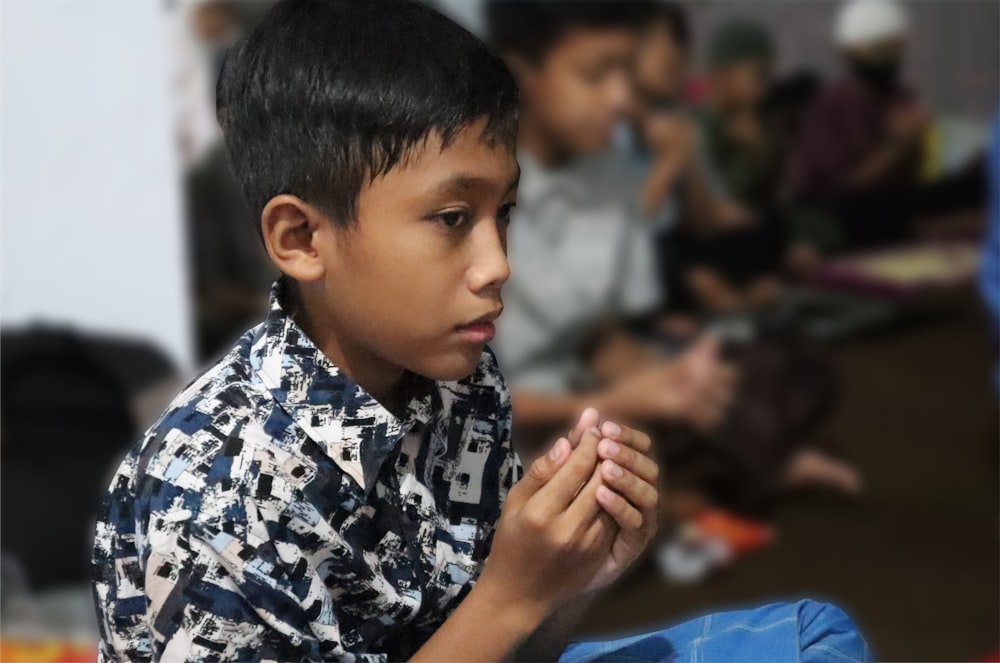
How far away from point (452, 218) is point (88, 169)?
1.36 m

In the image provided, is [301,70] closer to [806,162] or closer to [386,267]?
[386,267]

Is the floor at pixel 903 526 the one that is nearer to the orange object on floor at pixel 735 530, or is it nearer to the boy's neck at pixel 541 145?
the orange object on floor at pixel 735 530

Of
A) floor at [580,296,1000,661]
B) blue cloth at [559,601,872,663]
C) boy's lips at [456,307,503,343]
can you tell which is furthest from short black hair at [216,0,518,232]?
floor at [580,296,1000,661]

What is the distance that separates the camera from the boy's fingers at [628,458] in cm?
80

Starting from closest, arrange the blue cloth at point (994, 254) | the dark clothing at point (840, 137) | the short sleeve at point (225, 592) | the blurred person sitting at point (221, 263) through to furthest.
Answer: the short sleeve at point (225, 592) < the blue cloth at point (994, 254) < the blurred person sitting at point (221, 263) < the dark clothing at point (840, 137)

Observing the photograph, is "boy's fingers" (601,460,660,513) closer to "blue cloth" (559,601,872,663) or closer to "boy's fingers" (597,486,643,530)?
"boy's fingers" (597,486,643,530)

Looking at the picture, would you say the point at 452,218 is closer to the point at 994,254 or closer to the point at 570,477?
the point at 570,477

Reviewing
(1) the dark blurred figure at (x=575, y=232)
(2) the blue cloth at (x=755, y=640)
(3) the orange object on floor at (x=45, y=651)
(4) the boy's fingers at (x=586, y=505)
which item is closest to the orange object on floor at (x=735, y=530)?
(1) the dark blurred figure at (x=575, y=232)

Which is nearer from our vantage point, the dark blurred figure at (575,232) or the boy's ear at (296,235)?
the boy's ear at (296,235)

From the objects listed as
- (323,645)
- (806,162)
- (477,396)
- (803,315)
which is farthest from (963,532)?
(323,645)

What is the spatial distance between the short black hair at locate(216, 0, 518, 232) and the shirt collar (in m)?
0.09

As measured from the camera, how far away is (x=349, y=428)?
81cm

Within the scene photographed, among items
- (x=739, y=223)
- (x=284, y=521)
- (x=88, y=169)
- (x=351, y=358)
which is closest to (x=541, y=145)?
(x=739, y=223)

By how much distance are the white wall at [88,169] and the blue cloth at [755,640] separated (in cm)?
136
